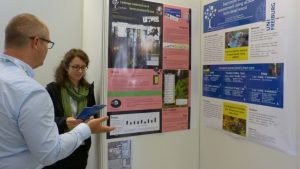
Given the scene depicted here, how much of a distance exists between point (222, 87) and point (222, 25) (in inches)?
16.5

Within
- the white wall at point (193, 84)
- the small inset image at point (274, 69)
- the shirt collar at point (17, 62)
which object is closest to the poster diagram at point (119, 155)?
the white wall at point (193, 84)

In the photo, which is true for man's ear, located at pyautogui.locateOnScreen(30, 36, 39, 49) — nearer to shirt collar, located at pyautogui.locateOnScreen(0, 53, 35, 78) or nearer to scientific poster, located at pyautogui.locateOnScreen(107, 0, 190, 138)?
shirt collar, located at pyautogui.locateOnScreen(0, 53, 35, 78)

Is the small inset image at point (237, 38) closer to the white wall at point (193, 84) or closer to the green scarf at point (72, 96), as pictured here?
the white wall at point (193, 84)

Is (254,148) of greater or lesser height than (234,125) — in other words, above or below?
below

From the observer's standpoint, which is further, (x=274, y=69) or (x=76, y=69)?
(x=76, y=69)

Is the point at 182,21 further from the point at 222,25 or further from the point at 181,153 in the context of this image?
the point at 181,153

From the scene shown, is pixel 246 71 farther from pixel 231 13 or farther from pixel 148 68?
pixel 148 68

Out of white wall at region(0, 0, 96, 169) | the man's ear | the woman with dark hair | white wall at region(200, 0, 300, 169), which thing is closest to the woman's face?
the woman with dark hair

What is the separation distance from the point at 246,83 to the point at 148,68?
641 millimetres

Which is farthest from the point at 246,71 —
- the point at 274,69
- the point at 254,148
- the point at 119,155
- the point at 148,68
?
the point at 119,155

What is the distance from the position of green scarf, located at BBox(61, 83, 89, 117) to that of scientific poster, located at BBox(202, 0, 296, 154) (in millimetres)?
888

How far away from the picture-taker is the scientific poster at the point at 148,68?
1820 mm

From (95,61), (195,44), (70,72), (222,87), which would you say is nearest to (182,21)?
(195,44)

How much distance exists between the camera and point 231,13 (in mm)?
1832
